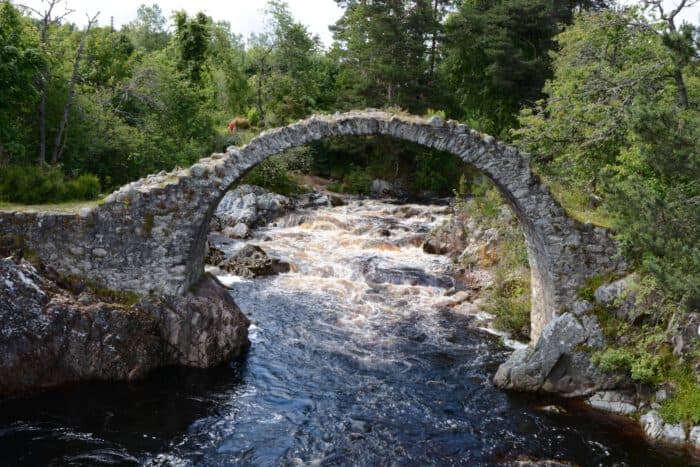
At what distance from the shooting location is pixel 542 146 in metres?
13.1

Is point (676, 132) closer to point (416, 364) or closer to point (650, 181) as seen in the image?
point (650, 181)

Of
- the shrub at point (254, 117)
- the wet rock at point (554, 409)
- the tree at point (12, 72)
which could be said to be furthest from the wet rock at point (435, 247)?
the shrub at point (254, 117)

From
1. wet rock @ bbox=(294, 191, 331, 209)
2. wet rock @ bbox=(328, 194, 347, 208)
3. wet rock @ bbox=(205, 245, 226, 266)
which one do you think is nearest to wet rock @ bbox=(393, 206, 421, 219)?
wet rock @ bbox=(328, 194, 347, 208)

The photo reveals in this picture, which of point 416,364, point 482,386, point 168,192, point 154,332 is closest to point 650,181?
point 482,386

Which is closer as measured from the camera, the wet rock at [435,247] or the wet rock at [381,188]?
the wet rock at [435,247]

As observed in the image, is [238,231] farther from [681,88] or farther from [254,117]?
[254,117]

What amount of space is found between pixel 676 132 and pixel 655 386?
435 centimetres

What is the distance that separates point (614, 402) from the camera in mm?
9852

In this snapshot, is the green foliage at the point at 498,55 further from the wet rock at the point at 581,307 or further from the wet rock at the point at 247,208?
the wet rock at the point at 581,307

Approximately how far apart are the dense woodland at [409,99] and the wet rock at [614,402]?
73.9 inches

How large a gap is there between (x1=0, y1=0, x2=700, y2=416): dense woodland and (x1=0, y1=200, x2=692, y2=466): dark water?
9.75 ft

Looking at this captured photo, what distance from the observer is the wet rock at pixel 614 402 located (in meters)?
9.70

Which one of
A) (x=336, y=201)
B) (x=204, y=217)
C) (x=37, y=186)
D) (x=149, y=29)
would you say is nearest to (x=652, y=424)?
(x=204, y=217)

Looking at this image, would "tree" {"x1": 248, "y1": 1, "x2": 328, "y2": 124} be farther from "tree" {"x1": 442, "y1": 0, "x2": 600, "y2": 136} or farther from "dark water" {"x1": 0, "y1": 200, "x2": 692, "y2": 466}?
"dark water" {"x1": 0, "y1": 200, "x2": 692, "y2": 466}
